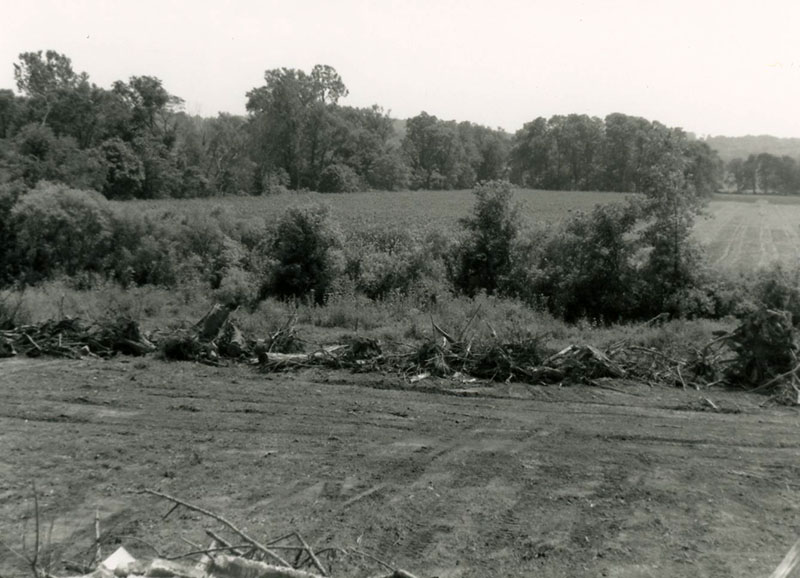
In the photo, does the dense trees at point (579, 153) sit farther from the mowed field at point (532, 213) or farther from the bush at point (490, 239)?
the bush at point (490, 239)

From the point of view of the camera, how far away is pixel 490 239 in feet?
93.0

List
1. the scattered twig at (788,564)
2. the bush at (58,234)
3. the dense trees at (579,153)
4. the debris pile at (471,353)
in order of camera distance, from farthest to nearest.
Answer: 1. the dense trees at (579,153)
2. the bush at (58,234)
3. the debris pile at (471,353)
4. the scattered twig at (788,564)

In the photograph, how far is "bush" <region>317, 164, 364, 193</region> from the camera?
2842 inches

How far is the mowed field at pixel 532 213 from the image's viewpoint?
39094 millimetres

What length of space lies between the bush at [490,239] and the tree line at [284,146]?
5.70 m

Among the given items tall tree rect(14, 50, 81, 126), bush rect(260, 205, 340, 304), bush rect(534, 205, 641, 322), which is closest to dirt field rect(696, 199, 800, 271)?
bush rect(534, 205, 641, 322)

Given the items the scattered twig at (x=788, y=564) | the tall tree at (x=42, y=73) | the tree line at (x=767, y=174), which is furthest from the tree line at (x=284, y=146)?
the tree line at (x=767, y=174)

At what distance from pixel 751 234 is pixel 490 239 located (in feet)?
103

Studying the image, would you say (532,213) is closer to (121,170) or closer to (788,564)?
(121,170)

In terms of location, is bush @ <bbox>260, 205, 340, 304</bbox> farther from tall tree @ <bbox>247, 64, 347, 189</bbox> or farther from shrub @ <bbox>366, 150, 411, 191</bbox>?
shrub @ <bbox>366, 150, 411, 191</bbox>

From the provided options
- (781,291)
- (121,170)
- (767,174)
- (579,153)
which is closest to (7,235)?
(121,170)

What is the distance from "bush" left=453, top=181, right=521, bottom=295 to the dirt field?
9427mm

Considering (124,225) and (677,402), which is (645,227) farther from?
(124,225)

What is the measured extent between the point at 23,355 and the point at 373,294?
15059mm
